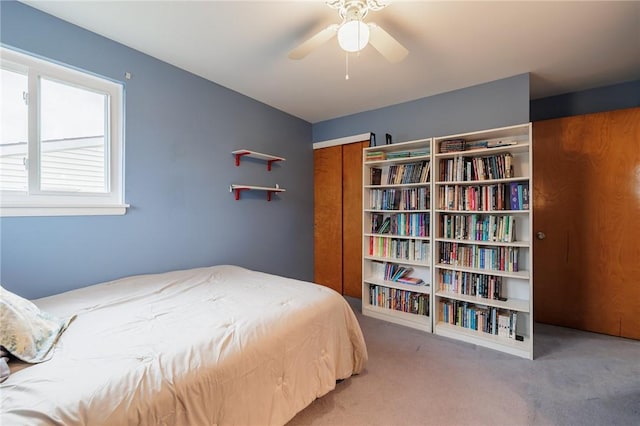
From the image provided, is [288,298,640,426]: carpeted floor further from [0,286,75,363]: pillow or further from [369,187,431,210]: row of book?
[369,187,431,210]: row of book

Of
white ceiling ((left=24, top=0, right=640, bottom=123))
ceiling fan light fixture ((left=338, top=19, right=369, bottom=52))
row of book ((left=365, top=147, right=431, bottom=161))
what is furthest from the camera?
row of book ((left=365, top=147, right=431, bottom=161))

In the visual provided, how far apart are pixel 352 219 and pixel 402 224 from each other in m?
0.83

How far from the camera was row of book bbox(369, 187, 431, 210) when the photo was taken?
2785 mm

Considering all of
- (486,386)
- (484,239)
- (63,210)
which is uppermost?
(63,210)

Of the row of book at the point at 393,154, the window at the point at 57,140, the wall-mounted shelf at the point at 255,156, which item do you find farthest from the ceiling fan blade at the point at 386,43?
the window at the point at 57,140

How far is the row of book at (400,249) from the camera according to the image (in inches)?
110

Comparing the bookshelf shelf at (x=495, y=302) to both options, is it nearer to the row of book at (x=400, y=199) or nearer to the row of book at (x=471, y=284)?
the row of book at (x=471, y=284)

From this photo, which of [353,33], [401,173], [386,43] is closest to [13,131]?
[353,33]

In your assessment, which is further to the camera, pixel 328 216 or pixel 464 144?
pixel 328 216

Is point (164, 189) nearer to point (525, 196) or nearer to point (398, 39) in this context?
A: point (398, 39)

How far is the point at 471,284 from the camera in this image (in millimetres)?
2512

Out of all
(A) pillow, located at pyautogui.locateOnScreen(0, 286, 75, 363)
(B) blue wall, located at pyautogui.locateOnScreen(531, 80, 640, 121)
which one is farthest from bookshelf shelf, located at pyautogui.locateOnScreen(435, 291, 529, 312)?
(A) pillow, located at pyautogui.locateOnScreen(0, 286, 75, 363)

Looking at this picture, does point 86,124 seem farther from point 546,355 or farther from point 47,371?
point 546,355

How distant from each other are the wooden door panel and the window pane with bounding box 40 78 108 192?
8.32 ft
